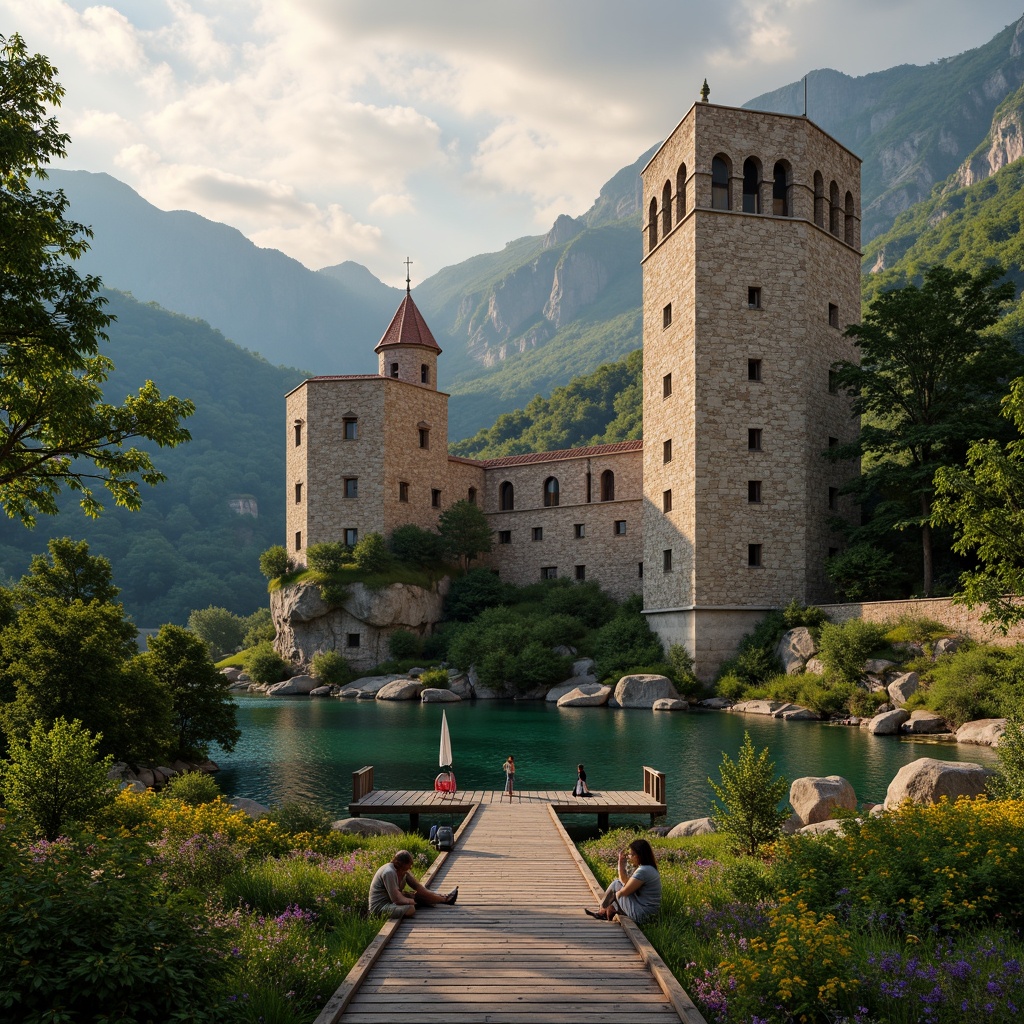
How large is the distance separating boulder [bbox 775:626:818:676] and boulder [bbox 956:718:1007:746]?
8688 millimetres

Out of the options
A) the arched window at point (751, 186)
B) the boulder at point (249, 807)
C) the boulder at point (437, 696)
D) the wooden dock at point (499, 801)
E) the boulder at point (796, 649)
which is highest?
the arched window at point (751, 186)

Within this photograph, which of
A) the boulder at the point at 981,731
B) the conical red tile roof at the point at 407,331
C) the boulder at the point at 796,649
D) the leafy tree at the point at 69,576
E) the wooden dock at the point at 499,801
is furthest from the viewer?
the conical red tile roof at the point at 407,331

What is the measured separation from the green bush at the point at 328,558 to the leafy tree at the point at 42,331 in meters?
35.6

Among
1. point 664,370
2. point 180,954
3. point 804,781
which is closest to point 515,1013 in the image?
point 180,954

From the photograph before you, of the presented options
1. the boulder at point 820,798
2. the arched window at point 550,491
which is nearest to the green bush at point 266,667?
the arched window at point 550,491

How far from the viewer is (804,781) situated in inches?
588

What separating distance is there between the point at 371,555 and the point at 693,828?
36264mm

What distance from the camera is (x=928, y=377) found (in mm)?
35438

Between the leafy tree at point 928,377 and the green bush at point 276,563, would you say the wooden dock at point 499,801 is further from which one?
the green bush at point 276,563

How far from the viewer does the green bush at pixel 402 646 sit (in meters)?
48.2

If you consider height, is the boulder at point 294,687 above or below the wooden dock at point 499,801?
below

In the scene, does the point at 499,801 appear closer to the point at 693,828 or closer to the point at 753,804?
the point at 693,828

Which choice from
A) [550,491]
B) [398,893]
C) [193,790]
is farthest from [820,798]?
[550,491]

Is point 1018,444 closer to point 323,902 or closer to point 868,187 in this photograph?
point 323,902
